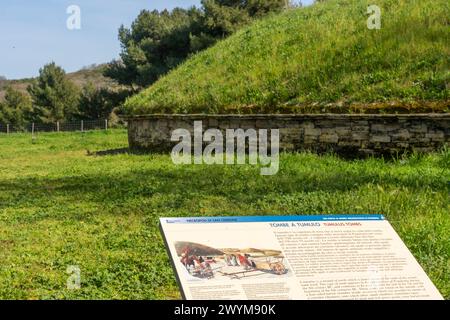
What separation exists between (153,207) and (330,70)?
748cm

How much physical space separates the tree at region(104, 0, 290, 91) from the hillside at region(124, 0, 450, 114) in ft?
60.0

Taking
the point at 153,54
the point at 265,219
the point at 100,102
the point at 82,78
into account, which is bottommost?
the point at 265,219

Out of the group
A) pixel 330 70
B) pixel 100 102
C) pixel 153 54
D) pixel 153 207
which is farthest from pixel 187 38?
pixel 153 207

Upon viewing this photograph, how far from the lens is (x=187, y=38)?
3994cm

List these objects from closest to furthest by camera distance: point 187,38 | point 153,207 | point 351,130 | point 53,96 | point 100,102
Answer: point 153,207 → point 351,130 → point 187,38 → point 100,102 → point 53,96

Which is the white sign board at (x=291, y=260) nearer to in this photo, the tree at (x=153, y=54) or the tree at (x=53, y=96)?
the tree at (x=153, y=54)

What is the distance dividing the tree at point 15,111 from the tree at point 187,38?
17.2 meters

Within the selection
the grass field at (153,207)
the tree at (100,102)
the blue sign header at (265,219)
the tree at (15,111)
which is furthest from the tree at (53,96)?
the blue sign header at (265,219)

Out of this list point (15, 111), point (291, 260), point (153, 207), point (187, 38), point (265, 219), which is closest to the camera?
point (291, 260)

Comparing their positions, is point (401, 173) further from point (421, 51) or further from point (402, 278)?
point (402, 278)

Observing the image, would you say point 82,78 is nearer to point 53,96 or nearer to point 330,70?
point 53,96

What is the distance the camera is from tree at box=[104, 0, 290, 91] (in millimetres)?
37406

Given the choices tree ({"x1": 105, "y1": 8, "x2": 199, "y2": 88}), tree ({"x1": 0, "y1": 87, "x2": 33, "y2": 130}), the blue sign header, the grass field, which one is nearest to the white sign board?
the blue sign header

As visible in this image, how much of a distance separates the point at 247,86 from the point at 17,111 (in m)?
52.8
